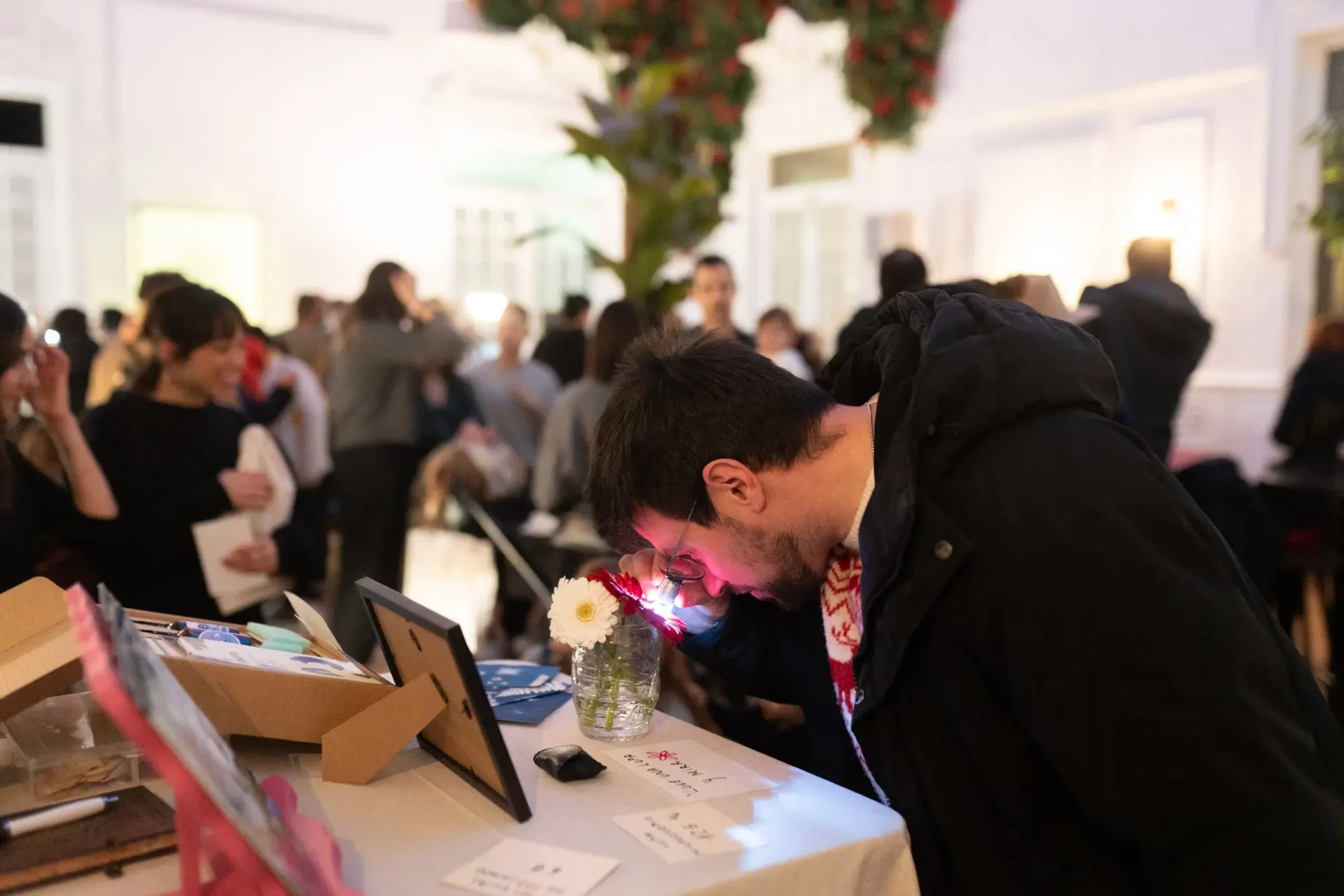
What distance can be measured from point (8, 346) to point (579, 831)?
58.9 inches

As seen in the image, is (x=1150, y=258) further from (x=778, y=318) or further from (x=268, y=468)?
(x=268, y=468)

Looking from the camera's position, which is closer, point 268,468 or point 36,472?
point 36,472

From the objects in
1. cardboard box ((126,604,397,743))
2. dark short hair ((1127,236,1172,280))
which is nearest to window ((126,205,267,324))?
dark short hair ((1127,236,1172,280))

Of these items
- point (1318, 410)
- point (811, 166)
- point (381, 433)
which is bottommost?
point (381, 433)

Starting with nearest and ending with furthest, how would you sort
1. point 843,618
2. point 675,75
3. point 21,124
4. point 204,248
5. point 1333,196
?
point 843,618, point 675,75, point 1333,196, point 21,124, point 204,248

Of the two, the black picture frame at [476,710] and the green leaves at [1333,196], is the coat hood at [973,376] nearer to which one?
the black picture frame at [476,710]

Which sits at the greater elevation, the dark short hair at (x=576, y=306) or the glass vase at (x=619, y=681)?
the dark short hair at (x=576, y=306)

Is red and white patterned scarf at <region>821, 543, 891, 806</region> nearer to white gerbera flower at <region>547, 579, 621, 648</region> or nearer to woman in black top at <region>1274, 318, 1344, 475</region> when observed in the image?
white gerbera flower at <region>547, 579, 621, 648</region>

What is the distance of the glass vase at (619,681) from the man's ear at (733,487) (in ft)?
0.71

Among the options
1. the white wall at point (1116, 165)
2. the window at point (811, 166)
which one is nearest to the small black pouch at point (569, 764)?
the white wall at point (1116, 165)

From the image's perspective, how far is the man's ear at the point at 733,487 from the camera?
1398mm

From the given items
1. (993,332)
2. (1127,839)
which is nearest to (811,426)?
(993,332)

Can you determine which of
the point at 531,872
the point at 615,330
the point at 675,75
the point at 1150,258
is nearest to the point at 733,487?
the point at 531,872

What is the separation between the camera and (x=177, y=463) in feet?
8.11
